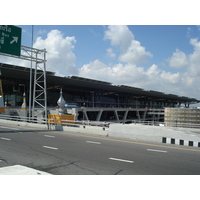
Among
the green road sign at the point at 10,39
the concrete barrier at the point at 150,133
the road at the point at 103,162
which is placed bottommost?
the road at the point at 103,162

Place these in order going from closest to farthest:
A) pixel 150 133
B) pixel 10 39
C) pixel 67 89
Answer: pixel 150 133
pixel 10 39
pixel 67 89

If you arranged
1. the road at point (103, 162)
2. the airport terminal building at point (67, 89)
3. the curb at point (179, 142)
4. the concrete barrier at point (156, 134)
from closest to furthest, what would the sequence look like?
the road at point (103, 162)
the curb at point (179, 142)
the concrete barrier at point (156, 134)
the airport terminal building at point (67, 89)

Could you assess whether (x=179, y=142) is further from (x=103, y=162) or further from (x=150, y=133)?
(x=103, y=162)

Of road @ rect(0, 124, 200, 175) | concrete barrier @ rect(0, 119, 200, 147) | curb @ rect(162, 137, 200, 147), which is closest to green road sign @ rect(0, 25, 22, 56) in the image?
concrete barrier @ rect(0, 119, 200, 147)

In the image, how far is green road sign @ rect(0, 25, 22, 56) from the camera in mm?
18197

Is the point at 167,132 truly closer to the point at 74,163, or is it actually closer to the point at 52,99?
the point at 74,163

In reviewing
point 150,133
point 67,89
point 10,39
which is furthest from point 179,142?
point 67,89

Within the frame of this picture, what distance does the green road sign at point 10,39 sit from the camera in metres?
18.2

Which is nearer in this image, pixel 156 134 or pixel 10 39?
pixel 156 134

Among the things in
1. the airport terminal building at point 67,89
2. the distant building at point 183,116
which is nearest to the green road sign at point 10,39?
the distant building at point 183,116

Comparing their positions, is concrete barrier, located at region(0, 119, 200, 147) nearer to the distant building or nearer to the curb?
the curb

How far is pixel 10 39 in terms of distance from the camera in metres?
18.8

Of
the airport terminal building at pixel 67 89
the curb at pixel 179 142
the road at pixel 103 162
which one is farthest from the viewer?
the airport terminal building at pixel 67 89

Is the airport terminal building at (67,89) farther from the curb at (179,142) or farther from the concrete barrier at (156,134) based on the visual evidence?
the curb at (179,142)
